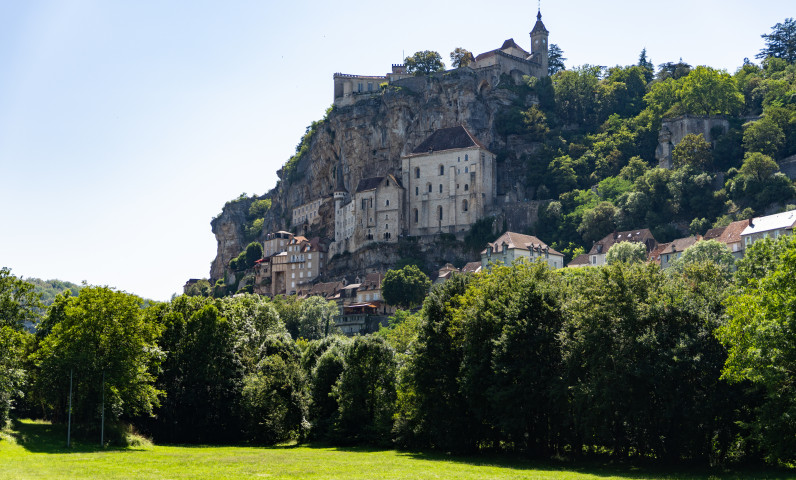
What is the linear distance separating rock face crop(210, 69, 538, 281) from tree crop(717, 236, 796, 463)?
299 feet

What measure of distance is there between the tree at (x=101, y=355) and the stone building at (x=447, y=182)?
7813 cm

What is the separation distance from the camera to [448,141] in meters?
127

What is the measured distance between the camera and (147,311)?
54.8m

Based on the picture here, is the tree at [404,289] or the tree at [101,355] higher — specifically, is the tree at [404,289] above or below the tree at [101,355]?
above

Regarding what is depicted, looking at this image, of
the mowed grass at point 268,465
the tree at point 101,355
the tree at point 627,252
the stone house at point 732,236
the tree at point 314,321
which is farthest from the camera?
the tree at point 314,321

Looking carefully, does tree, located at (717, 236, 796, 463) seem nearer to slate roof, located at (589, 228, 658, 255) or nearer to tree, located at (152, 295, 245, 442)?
tree, located at (152, 295, 245, 442)

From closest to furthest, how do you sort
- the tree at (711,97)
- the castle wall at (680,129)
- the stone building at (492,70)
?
the castle wall at (680,129) → the tree at (711,97) → the stone building at (492,70)

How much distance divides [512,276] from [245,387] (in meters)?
19.2

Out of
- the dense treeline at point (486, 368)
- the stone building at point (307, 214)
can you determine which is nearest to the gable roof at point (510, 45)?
the stone building at point (307, 214)

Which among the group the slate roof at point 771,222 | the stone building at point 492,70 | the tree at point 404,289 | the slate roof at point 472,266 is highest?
the stone building at point 492,70

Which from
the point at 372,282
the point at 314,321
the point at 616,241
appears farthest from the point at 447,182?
the point at 314,321

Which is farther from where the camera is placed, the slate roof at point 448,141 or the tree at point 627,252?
the slate roof at point 448,141

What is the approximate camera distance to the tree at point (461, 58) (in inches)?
5994

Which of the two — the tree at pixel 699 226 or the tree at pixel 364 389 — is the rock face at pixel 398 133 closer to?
the tree at pixel 699 226
